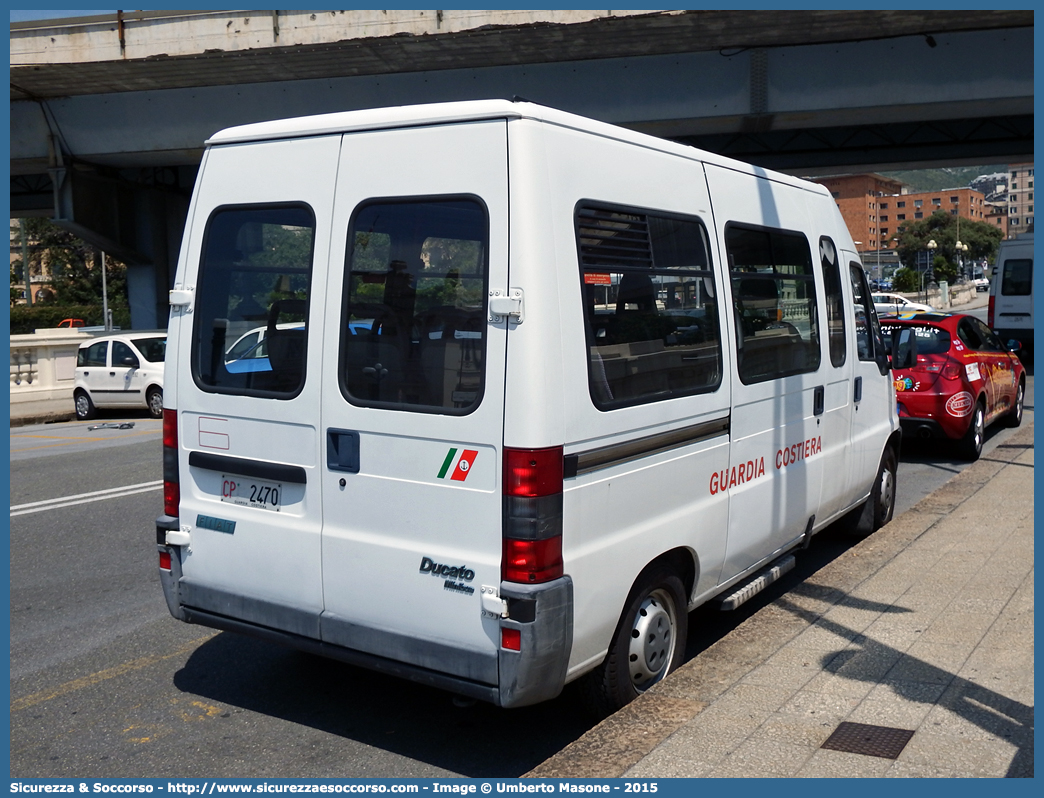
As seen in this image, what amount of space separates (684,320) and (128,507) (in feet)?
21.1

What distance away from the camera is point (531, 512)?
3.71 meters

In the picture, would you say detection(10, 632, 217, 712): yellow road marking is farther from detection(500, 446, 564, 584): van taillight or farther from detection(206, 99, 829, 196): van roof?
detection(206, 99, 829, 196): van roof

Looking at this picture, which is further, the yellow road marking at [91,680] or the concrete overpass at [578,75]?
the concrete overpass at [578,75]

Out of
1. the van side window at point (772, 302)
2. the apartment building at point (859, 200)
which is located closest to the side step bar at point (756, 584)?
the van side window at point (772, 302)

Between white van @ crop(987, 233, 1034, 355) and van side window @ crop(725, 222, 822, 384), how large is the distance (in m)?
22.5

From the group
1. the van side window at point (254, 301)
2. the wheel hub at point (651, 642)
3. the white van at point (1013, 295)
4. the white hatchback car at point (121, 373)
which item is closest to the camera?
the van side window at point (254, 301)

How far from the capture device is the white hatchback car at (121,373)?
18.7 metres

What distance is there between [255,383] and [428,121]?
140 cm

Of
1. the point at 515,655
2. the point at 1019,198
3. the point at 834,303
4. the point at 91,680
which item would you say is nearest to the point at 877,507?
the point at 834,303

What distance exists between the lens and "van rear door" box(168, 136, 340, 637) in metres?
4.25

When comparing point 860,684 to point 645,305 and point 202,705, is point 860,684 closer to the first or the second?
point 645,305

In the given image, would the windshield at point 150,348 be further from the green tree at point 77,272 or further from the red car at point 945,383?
the green tree at point 77,272

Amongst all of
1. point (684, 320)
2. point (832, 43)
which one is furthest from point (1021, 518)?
point (832, 43)

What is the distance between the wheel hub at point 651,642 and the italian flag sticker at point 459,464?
1166mm
